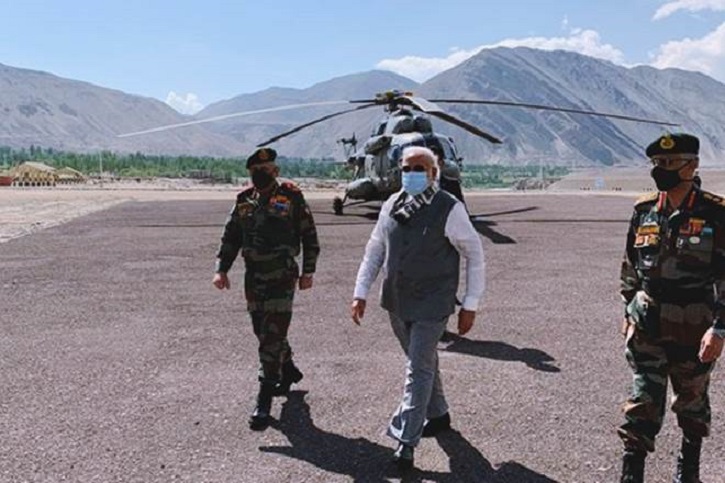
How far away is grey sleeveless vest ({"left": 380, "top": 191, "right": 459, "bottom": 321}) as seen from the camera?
443 cm

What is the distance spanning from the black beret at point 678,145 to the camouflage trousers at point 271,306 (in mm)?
2613

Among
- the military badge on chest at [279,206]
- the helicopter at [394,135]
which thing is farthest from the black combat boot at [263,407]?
the helicopter at [394,135]

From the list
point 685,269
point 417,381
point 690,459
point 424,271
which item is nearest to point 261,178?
point 424,271

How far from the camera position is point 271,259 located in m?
5.23

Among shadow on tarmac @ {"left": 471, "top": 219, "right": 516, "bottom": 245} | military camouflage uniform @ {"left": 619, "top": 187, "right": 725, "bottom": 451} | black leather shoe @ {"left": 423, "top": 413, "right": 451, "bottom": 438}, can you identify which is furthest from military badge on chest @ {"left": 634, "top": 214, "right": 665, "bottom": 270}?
shadow on tarmac @ {"left": 471, "top": 219, "right": 516, "bottom": 245}

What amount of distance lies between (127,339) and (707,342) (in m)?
5.73

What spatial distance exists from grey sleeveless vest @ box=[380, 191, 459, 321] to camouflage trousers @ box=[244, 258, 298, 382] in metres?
1.09

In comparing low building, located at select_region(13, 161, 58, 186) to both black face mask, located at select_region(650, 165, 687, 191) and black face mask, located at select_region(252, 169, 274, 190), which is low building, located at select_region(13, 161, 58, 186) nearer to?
black face mask, located at select_region(252, 169, 274, 190)

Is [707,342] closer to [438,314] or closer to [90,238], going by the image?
[438,314]

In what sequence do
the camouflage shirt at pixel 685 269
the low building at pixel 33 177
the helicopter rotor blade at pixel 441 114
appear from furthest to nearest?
the low building at pixel 33 177
the helicopter rotor blade at pixel 441 114
the camouflage shirt at pixel 685 269

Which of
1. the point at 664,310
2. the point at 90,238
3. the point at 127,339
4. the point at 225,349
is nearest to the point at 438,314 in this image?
the point at 664,310

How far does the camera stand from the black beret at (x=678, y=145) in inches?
153

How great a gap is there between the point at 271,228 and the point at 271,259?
227 mm

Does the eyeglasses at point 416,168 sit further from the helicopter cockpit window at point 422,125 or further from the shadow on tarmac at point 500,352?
the helicopter cockpit window at point 422,125
